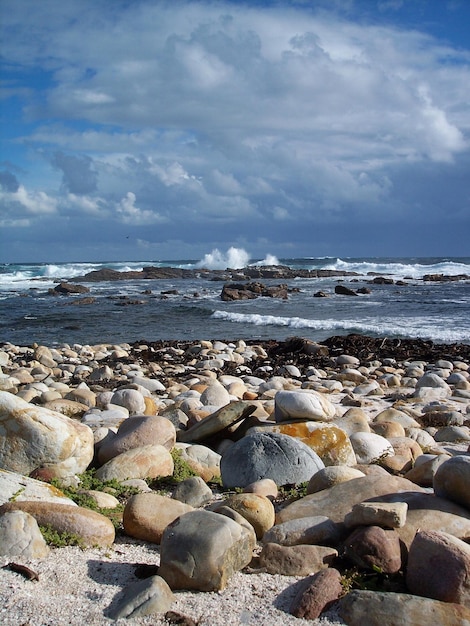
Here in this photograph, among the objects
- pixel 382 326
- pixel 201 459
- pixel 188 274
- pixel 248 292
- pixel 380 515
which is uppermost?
pixel 188 274

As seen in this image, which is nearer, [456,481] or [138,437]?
[456,481]

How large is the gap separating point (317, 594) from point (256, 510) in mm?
907

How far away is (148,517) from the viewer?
3.78m

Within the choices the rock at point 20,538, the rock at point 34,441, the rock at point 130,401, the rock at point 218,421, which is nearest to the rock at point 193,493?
the rock at point 34,441

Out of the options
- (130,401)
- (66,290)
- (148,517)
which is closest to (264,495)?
(148,517)

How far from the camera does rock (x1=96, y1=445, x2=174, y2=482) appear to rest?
479cm

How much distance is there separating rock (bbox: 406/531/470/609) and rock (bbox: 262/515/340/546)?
0.59m

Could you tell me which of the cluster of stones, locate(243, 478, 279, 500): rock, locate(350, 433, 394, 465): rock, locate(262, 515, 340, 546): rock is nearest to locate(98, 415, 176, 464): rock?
the cluster of stones

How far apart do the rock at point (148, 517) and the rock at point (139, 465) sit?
925 millimetres

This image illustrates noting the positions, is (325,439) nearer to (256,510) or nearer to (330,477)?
(330,477)

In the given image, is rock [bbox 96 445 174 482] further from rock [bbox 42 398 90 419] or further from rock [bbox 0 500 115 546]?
rock [bbox 42 398 90 419]

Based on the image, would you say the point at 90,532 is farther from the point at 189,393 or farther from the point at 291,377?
the point at 291,377

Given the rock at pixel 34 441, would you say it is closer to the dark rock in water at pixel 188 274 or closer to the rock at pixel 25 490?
the rock at pixel 25 490

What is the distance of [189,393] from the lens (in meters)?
9.19
